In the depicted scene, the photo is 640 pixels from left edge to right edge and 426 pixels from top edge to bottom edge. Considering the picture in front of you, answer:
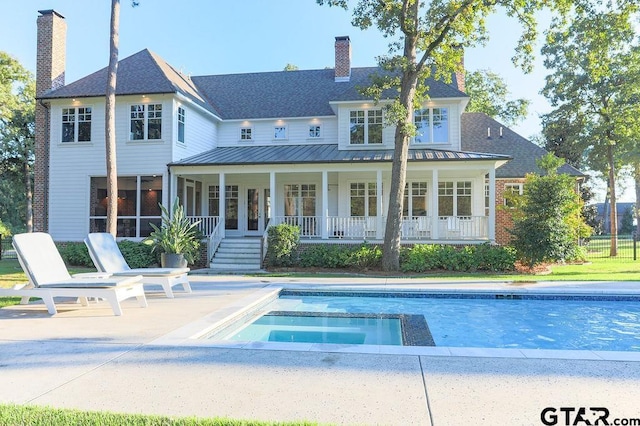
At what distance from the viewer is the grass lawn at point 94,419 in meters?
2.82

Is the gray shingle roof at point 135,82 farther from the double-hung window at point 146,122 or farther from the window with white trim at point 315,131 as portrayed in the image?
the window with white trim at point 315,131

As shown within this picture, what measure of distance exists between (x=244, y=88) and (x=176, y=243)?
11.0 metres

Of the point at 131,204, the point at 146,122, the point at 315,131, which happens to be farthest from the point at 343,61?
the point at 131,204

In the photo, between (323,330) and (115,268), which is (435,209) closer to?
(323,330)

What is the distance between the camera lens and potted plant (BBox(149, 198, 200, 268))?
13265 millimetres

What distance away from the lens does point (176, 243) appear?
44.6 ft

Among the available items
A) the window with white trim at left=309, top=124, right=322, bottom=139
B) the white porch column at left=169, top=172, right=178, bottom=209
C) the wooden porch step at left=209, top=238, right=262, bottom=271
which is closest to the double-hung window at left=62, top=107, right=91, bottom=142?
the white porch column at left=169, top=172, right=178, bottom=209

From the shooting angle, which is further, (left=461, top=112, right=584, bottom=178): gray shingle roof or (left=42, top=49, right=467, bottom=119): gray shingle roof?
(left=461, top=112, right=584, bottom=178): gray shingle roof

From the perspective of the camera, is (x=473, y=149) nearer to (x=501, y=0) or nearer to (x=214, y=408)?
(x=501, y=0)

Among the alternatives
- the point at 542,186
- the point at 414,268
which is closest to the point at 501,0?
the point at 542,186

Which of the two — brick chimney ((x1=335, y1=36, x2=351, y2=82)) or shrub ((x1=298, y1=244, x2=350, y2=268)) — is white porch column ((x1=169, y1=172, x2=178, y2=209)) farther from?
brick chimney ((x1=335, y1=36, x2=351, y2=82))

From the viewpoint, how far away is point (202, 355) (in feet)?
14.8

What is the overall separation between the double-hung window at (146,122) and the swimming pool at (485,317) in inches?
388

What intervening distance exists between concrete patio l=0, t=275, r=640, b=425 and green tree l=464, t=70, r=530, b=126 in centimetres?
3158
